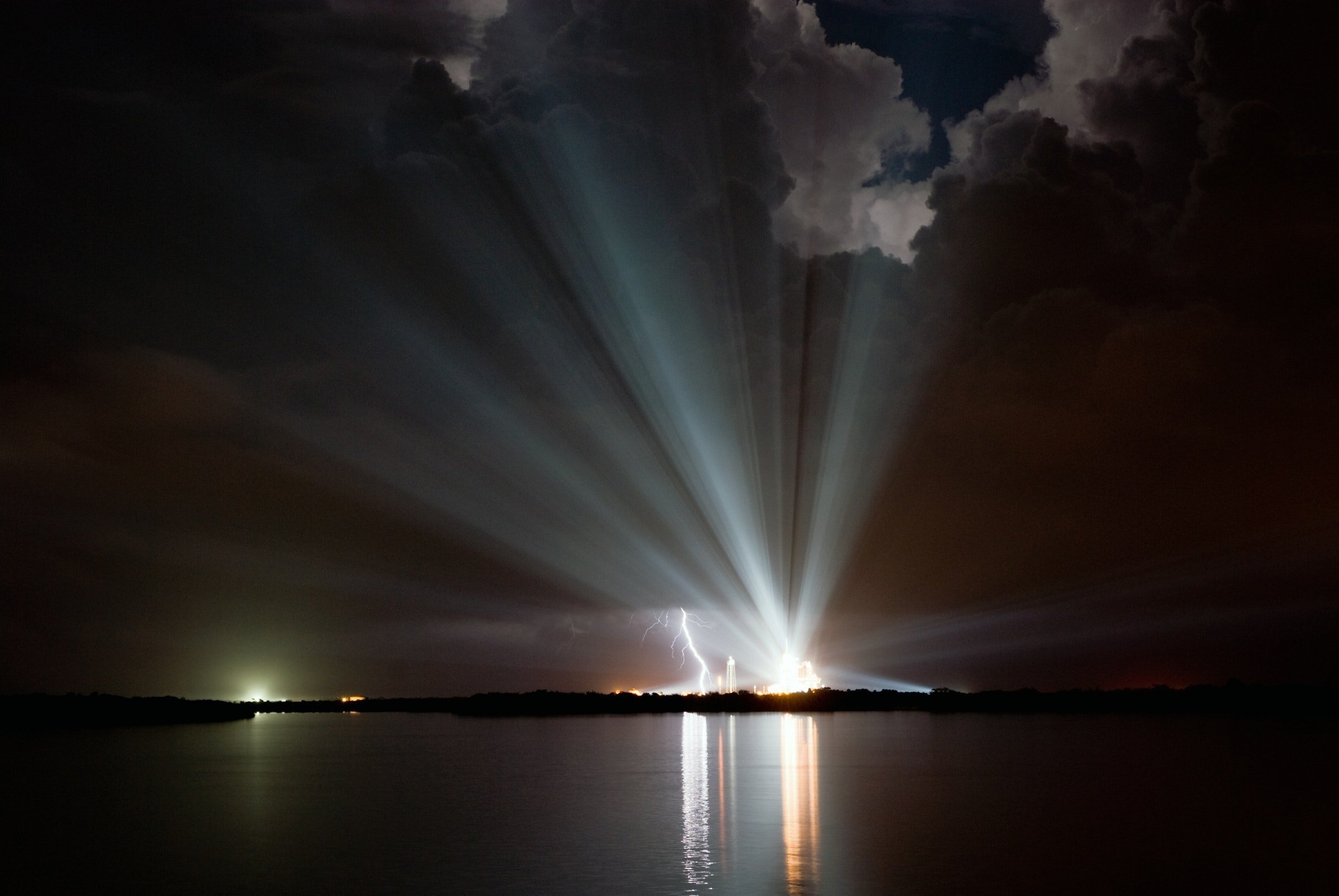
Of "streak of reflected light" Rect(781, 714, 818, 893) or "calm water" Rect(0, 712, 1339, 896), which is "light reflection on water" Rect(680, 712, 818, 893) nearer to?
"streak of reflected light" Rect(781, 714, 818, 893)

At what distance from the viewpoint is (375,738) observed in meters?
105

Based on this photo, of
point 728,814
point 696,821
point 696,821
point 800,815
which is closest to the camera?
point 696,821

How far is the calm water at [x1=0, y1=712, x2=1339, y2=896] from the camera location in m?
24.3

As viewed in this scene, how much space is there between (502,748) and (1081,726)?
5199 centimetres

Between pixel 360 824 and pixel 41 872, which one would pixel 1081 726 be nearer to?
pixel 360 824

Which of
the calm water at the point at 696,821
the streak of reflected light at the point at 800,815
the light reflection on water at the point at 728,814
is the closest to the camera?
the streak of reflected light at the point at 800,815

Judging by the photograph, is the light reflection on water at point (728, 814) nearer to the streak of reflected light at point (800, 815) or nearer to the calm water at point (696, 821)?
the streak of reflected light at point (800, 815)

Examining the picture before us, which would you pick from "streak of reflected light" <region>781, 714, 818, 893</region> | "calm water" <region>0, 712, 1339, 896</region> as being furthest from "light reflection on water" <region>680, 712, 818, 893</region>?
"calm water" <region>0, 712, 1339, 896</region>

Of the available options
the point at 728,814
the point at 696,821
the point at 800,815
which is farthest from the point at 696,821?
the point at 800,815

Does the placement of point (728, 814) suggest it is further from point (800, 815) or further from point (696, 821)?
point (800, 815)

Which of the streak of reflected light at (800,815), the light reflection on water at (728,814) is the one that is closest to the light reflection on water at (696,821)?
the light reflection on water at (728,814)

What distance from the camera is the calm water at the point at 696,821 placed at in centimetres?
2434

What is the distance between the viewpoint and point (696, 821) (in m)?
33.7

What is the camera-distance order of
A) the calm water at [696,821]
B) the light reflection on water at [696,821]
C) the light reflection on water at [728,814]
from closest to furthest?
the calm water at [696,821] < the light reflection on water at [696,821] < the light reflection on water at [728,814]
